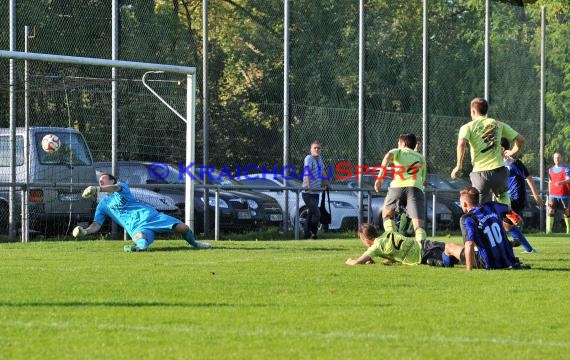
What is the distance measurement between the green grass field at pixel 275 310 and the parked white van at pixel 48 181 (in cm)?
679

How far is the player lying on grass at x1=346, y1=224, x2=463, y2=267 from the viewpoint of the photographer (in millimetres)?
13617

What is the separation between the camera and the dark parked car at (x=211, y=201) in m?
23.2

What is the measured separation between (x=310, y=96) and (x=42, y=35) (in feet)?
22.2

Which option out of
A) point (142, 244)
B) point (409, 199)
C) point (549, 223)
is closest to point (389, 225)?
point (409, 199)

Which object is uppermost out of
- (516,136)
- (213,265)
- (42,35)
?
(42,35)

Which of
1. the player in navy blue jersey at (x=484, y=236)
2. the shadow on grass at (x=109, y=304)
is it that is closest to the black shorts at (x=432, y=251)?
the player in navy blue jersey at (x=484, y=236)

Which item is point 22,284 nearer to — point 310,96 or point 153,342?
point 153,342

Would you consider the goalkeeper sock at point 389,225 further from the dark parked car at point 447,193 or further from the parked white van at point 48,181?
the dark parked car at point 447,193

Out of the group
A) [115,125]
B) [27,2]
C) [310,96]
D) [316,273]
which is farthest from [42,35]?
[316,273]

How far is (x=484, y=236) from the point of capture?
13.2 meters

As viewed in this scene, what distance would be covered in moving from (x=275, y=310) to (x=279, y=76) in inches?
682

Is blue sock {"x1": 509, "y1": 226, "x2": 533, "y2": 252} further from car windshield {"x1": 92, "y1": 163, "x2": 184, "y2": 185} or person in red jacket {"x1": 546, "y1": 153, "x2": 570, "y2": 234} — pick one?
person in red jacket {"x1": 546, "y1": 153, "x2": 570, "y2": 234}

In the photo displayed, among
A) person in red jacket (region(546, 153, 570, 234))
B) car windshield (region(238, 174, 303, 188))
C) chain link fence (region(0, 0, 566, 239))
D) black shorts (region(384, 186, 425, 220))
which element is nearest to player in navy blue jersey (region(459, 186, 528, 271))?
black shorts (region(384, 186, 425, 220))

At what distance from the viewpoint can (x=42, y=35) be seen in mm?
22297
